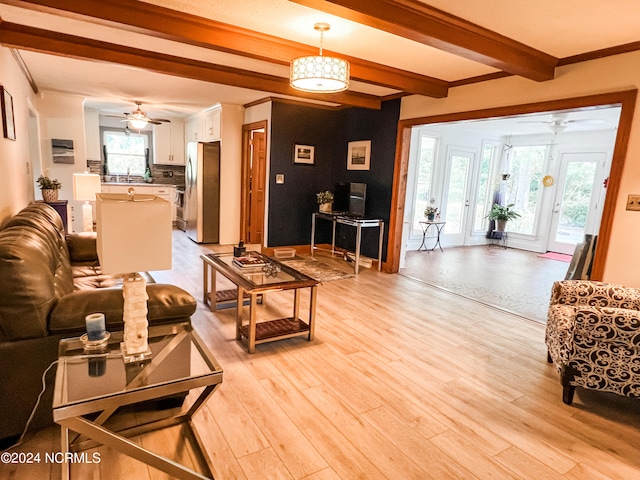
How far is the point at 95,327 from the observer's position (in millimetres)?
1628

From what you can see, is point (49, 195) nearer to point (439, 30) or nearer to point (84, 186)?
point (84, 186)

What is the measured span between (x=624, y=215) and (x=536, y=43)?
61.2 inches

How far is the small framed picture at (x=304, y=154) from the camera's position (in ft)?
19.6

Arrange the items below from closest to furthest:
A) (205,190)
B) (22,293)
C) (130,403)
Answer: (130,403), (22,293), (205,190)

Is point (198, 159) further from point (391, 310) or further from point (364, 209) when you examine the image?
point (391, 310)

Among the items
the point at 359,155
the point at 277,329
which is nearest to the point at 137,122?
the point at 359,155

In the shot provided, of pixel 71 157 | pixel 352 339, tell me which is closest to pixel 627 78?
pixel 352 339

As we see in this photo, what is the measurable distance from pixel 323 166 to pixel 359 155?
0.75 metres

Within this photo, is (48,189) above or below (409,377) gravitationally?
above

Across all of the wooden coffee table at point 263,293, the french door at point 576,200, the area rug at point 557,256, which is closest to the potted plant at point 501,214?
the french door at point 576,200

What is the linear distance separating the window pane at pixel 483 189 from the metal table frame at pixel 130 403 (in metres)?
7.42

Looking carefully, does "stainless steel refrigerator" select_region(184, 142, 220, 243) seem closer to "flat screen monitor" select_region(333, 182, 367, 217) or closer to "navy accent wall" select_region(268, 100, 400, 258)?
"navy accent wall" select_region(268, 100, 400, 258)

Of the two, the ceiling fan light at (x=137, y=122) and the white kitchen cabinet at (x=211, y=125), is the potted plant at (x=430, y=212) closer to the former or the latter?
the white kitchen cabinet at (x=211, y=125)

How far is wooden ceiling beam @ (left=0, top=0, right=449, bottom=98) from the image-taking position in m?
2.48
